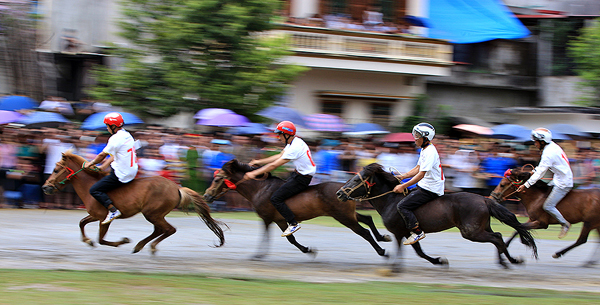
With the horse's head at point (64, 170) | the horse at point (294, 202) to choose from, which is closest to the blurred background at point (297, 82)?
the horse's head at point (64, 170)

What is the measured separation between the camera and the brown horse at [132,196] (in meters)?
9.10

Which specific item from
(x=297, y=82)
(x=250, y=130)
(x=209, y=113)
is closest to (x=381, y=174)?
(x=250, y=130)

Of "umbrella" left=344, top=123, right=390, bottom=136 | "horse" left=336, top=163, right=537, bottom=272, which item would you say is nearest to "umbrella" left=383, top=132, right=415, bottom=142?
"umbrella" left=344, top=123, right=390, bottom=136

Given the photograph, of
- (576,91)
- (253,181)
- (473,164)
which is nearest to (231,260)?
(253,181)

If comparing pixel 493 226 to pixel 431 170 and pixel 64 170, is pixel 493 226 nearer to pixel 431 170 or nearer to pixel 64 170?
pixel 431 170

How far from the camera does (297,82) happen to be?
69.9 ft

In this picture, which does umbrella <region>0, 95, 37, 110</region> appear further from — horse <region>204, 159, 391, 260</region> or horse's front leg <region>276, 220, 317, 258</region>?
horse's front leg <region>276, 220, 317, 258</region>

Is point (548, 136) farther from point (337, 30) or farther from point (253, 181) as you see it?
point (337, 30)

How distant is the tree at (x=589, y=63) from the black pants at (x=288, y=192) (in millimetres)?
16641

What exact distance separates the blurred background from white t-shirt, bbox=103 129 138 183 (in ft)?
18.9

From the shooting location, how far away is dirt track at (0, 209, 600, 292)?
8216mm

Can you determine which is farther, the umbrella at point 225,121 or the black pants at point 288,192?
the umbrella at point 225,121

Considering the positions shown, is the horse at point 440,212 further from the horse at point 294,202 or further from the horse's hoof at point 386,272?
the horse at point 294,202

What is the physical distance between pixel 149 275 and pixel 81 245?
9.62ft
